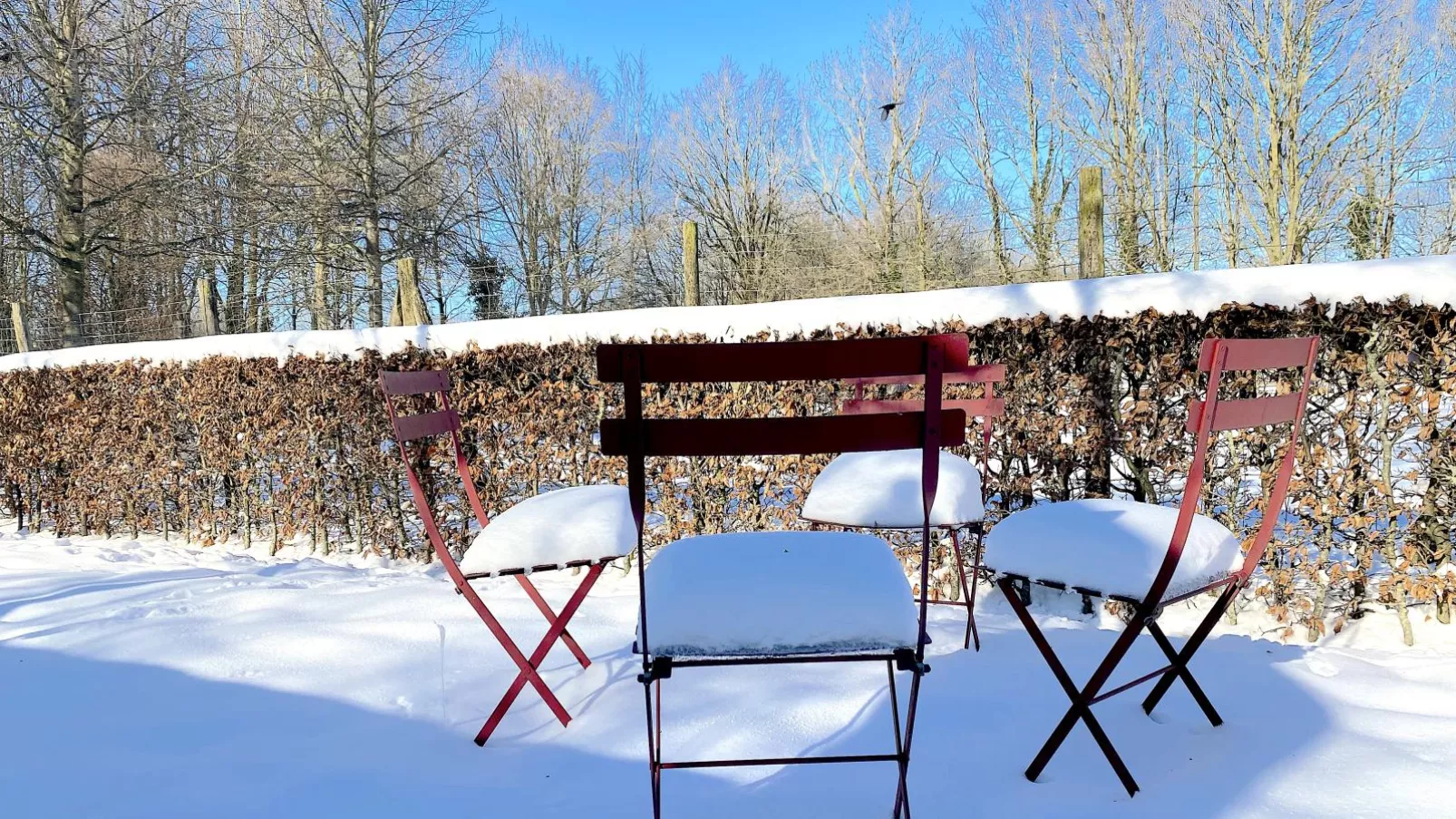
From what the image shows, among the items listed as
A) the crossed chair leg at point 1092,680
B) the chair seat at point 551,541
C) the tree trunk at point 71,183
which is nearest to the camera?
the crossed chair leg at point 1092,680

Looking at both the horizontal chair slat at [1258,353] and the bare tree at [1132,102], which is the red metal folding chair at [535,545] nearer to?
the horizontal chair slat at [1258,353]

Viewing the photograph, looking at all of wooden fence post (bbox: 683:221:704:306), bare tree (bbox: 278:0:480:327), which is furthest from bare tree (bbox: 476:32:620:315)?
wooden fence post (bbox: 683:221:704:306)

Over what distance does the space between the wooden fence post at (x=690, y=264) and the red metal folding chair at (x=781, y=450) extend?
16.6 ft

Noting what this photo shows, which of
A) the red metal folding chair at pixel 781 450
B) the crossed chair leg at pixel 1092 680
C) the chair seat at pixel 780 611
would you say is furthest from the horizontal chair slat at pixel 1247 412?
the chair seat at pixel 780 611

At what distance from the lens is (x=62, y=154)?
11.2 meters

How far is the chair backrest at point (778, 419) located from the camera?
146 centimetres

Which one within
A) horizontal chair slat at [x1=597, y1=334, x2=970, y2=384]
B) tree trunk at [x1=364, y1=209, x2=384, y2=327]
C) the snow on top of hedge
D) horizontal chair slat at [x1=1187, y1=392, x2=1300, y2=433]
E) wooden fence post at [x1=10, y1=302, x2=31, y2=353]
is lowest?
horizontal chair slat at [x1=1187, y1=392, x2=1300, y2=433]

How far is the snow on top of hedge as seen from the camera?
3.13 m

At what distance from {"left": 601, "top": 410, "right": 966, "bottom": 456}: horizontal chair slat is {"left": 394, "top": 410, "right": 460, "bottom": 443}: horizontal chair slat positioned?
47.0 inches

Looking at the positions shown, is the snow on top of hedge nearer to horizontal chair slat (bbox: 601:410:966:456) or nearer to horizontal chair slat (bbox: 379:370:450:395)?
horizontal chair slat (bbox: 379:370:450:395)

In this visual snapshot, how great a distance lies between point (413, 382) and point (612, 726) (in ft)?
4.02

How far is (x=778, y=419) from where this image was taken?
Result: 1.51 meters

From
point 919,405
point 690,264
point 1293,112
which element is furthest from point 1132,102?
point 919,405

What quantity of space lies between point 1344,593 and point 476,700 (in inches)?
138
